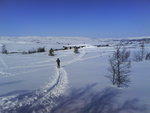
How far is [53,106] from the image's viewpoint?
28.9 ft

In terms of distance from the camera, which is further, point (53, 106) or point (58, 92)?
point (58, 92)

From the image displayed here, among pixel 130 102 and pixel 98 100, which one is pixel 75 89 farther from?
pixel 130 102

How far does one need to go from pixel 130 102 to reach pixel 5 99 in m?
7.01

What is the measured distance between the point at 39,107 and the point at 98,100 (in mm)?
3480

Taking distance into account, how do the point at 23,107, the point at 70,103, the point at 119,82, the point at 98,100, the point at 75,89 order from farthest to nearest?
the point at 119,82
the point at 75,89
the point at 98,100
the point at 70,103
the point at 23,107

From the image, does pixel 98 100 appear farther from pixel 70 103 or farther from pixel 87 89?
pixel 87 89

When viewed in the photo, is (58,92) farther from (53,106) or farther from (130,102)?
(130,102)

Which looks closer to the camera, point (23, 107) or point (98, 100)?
point (23, 107)

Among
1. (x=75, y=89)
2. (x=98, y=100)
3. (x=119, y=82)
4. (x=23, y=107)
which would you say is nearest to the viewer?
(x=23, y=107)

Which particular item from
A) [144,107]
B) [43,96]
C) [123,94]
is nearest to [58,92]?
[43,96]

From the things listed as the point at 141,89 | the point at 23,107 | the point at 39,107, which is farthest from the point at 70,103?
the point at 141,89

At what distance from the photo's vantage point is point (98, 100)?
10.1 metres

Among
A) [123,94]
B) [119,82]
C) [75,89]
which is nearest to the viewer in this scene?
[123,94]

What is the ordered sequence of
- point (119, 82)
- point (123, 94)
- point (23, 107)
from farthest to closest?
point (119, 82), point (123, 94), point (23, 107)
